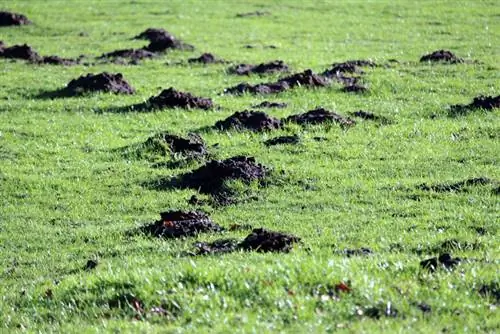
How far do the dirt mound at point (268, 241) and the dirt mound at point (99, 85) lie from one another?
1232 cm

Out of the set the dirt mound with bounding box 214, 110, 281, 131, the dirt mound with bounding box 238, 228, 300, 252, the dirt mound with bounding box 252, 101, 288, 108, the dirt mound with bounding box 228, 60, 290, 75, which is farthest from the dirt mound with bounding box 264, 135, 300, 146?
the dirt mound with bounding box 228, 60, 290, 75

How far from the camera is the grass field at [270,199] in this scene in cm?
1001

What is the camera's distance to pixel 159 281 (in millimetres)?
10773

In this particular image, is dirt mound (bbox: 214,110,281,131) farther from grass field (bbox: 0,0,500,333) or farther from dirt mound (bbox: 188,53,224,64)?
dirt mound (bbox: 188,53,224,64)

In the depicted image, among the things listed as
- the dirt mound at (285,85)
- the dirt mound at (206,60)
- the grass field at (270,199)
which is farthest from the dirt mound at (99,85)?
the dirt mound at (206,60)

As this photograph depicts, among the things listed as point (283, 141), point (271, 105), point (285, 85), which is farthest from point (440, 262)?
point (285, 85)

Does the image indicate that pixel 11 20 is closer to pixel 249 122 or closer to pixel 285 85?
pixel 285 85

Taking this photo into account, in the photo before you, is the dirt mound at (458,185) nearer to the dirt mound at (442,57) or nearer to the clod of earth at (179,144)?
the clod of earth at (179,144)

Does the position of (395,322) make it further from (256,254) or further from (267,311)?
(256,254)

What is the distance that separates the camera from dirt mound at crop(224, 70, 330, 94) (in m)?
24.3

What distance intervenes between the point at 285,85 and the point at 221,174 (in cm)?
799

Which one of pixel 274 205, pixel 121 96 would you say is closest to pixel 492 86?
pixel 121 96

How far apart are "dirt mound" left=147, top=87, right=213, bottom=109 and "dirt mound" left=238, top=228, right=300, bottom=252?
32.8 ft

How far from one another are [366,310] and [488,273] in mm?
1611
